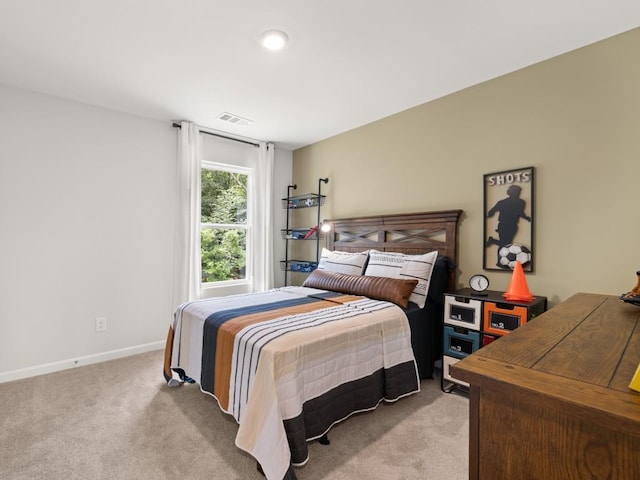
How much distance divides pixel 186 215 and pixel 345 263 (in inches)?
74.4

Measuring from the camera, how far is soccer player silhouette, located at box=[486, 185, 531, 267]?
2.50m

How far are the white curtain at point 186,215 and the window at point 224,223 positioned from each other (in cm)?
24

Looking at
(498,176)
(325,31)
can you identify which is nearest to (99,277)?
(325,31)

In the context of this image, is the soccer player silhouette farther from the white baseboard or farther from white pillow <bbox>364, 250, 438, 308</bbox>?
the white baseboard

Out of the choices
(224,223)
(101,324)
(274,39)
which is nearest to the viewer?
(274,39)

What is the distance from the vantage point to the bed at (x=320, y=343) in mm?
1606

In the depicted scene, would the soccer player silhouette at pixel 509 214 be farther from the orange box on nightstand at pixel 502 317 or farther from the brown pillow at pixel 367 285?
the brown pillow at pixel 367 285

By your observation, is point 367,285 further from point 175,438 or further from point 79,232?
point 79,232

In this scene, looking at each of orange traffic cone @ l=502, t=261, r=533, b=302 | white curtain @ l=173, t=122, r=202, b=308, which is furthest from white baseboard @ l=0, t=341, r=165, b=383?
orange traffic cone @ l=502, t=261, r=533, b=302

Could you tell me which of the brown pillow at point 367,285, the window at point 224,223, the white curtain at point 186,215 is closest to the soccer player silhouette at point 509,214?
the brown pillow at point 367,285

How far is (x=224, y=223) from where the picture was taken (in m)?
4.14

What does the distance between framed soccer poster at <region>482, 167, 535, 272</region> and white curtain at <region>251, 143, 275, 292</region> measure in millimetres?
2647

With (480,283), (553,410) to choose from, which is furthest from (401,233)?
(553,410)

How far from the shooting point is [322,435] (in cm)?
179
